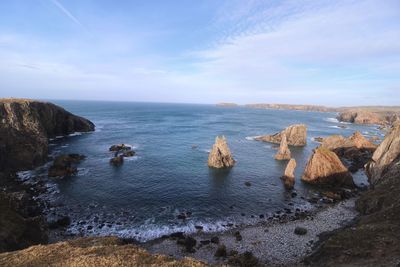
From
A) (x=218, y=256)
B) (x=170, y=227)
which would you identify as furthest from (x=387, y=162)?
(x=170, y=227)

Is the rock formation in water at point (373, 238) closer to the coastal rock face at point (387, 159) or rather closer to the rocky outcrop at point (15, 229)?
the coastal rock face at point (387, 159)

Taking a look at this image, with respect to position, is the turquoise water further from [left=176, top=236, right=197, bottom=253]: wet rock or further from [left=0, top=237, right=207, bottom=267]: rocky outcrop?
[left=0, top=237, right=207, bottom=267]: rocky outcrop

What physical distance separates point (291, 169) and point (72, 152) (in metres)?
65.0

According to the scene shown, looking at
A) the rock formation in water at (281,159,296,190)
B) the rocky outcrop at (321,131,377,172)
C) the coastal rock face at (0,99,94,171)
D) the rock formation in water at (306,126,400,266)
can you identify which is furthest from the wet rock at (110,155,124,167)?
the rocky outcrop at (321,131,377,172)

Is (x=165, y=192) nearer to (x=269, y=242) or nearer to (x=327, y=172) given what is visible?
(x=269, y=242)

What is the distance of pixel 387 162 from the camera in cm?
5112

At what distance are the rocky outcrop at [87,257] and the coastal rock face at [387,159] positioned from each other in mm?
42619

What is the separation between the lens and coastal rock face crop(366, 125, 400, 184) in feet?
157

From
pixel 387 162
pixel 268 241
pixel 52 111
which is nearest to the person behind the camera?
pixel 268 241

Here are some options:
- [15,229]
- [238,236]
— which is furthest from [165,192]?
[15,229]

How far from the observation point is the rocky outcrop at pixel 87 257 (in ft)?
67.4

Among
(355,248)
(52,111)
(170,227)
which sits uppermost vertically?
(52,111)

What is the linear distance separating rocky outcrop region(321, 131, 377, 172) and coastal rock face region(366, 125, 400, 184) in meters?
25.6

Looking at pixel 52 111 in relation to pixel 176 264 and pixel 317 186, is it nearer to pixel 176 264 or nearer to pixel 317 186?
pixel 317 186
